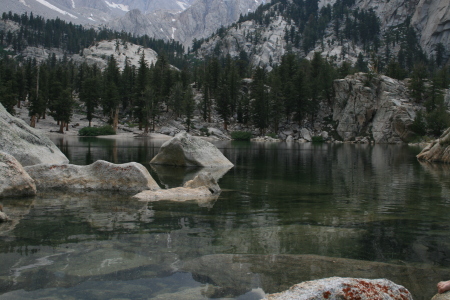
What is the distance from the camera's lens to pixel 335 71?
106812mm

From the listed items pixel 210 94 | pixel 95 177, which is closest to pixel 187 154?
pixel 95 177

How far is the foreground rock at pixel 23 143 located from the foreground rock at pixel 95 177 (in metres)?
1.98

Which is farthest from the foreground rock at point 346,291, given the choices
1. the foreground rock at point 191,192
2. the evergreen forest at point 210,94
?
the evergreen forest at point 210,94

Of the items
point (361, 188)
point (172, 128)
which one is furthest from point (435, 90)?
point (361, 188)

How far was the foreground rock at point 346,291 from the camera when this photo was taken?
315 centimetres

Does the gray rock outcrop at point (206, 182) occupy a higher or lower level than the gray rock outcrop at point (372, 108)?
lower

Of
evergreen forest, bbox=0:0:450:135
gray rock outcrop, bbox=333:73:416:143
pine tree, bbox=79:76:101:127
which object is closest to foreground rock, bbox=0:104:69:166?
evergreen forest, bbox=0:0:450:135

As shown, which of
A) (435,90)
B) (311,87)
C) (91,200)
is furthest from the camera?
(311,87)

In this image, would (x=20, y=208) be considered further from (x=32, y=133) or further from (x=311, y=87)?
(x=311, y=87)

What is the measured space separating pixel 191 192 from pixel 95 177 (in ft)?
12.5

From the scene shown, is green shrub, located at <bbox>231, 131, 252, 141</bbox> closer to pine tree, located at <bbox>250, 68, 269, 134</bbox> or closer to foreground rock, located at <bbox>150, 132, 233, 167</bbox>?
pine tree, located at <bbox>250, 68, 269, 134</bbox>

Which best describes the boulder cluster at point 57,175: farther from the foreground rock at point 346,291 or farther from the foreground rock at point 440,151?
the foreground rock at point 440,151

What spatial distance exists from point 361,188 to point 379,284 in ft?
38.7

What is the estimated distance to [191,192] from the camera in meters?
11.8
